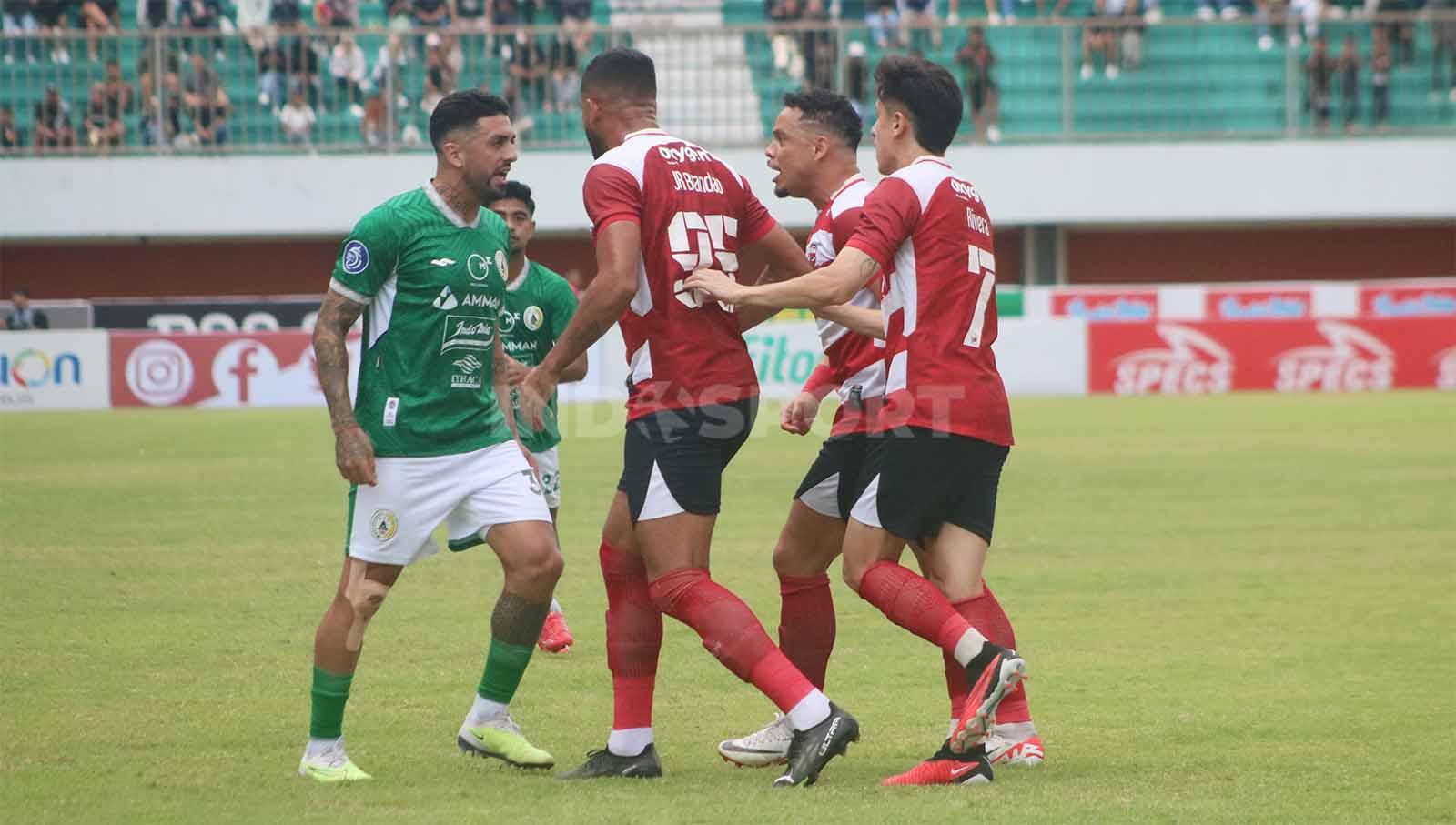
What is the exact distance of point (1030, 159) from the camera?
3338 cm

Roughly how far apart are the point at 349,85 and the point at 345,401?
93.4 feet

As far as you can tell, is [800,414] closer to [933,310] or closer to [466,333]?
[933,310]

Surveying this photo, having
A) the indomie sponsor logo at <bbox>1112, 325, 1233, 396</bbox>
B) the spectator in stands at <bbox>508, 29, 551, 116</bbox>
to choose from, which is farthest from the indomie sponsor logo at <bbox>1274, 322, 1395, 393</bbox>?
the spectator in stands at <bbox>508, 29, 551, 116</bbox>

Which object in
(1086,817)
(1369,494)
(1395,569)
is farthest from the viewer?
(1369,494)

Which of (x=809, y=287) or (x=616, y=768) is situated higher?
(x=809, y=287)

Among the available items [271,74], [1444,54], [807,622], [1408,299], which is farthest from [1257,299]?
[807,622]

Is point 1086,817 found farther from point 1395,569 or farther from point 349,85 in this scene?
point 349,85

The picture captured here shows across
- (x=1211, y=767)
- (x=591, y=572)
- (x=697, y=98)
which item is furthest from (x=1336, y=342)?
(x=1211, y=767)

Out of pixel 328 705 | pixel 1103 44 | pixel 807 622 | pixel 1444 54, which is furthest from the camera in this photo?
pixel 1103 44

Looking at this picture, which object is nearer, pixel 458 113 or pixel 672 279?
pixel 672 279

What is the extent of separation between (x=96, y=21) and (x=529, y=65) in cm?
787

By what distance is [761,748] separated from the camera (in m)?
6.34

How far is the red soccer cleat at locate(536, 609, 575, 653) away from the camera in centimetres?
873

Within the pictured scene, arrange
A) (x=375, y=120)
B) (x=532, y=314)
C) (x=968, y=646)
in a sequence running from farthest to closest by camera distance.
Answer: (x=375, y=120) < (x=532, y=314) < (x=968, y=646)
